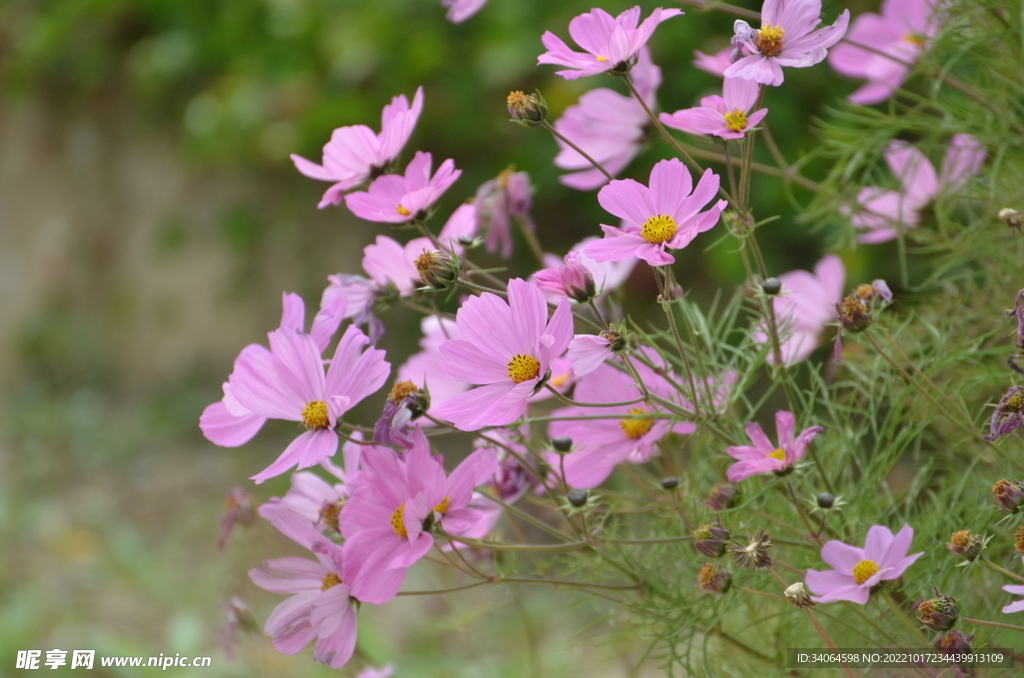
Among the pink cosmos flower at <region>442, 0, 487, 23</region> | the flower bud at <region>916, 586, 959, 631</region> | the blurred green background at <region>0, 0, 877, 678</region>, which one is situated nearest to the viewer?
the flower bud at <region>916, 586, 959, 631</region>

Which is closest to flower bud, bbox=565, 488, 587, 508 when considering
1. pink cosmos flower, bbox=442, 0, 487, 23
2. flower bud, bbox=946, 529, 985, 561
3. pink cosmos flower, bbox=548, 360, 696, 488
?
pink cosmos flower, bbox=548, 360, 696, 488

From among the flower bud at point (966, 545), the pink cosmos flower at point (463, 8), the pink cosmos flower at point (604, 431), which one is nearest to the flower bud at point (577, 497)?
the pink cosmos flower at point (604, 431)

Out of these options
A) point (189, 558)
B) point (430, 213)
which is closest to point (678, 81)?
point (430, 213)

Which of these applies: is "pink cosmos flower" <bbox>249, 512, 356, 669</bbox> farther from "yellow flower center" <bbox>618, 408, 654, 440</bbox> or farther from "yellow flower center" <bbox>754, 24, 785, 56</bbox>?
"yellow flower center" <bbox>754, 24, 785, 56</bbox>

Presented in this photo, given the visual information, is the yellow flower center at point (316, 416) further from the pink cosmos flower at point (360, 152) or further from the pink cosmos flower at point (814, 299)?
the pink cosmos flower at point (814, 299)

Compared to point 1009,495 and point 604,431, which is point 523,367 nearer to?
point 604,431

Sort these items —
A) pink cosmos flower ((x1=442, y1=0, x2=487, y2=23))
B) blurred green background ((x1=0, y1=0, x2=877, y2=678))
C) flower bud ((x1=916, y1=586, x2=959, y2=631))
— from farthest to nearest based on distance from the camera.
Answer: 1. blurred green background ((x1=0, y1=0, x2=877, y2=678))
2. pink cosmos flower ((x1=442, y1=0, x2=487, y2=23))
3. flower bud ((x1=916, y1=586, x2=959, y2=631))
